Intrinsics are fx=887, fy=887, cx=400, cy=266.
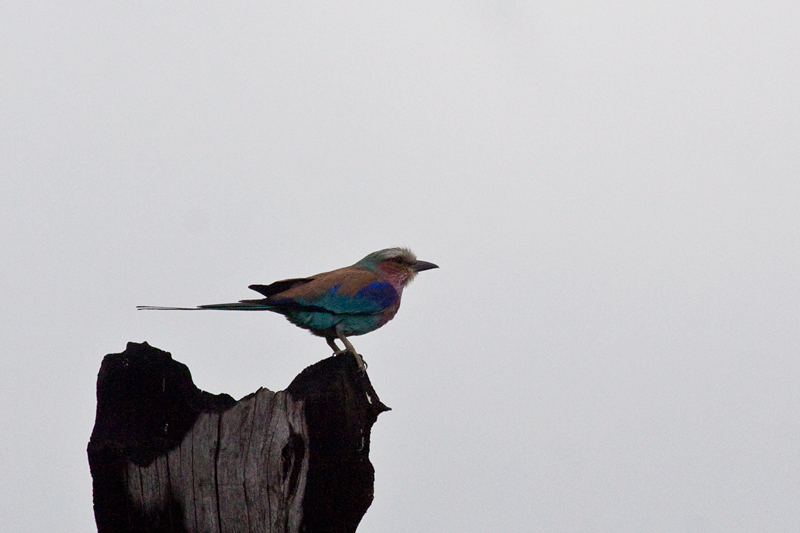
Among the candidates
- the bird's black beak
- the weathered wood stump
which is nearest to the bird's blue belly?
the bird's black beak

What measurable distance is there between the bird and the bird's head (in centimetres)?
4

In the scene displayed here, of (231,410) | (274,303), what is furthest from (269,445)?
(274,303)

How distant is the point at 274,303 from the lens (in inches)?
219

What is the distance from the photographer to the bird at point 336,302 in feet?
18.3

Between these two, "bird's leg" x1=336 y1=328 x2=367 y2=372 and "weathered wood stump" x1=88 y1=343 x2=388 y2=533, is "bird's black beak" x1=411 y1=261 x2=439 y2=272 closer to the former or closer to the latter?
"bird's leg" x1=336 y1=328 x2=367 y2=372

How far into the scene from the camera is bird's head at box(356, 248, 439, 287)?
645 centimetres

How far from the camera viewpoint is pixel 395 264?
6.57m

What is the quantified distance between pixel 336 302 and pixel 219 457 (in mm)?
2329

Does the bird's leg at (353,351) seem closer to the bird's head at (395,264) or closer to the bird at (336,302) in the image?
the bird at (336,302)

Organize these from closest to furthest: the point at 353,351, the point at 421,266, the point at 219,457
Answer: the point at 219,457, the point at 353,351, the point at 421,266

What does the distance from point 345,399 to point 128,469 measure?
90cm

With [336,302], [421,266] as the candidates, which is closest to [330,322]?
[336,302]

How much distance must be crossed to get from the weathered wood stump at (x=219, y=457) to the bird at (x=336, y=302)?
1.60 m

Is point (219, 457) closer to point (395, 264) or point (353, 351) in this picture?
point (353, 351)
